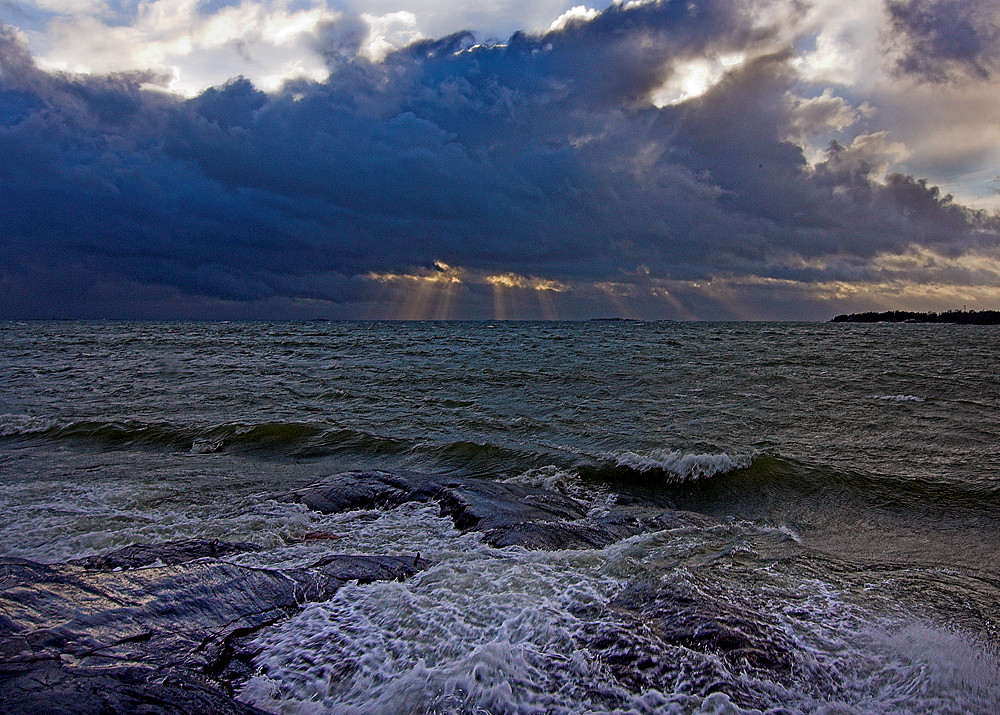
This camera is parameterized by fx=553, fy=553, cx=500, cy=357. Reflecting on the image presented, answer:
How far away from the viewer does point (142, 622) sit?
379 cm

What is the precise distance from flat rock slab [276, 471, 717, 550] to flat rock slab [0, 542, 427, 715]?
148 cm

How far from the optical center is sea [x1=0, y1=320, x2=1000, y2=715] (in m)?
3.54

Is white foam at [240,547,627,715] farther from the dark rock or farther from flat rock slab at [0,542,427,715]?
the dark rock

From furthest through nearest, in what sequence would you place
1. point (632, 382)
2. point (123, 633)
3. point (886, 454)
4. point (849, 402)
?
point (632, 382), point (849, 402), point (886, 454), point (123, 633)

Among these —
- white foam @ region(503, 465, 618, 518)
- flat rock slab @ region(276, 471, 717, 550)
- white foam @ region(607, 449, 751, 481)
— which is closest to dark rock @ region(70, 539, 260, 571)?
flat rock slab @ region(276, 471, 717, 550)

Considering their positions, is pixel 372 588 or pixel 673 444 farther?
pixel 673 444

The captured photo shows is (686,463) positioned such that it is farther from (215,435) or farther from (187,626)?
(215,435)

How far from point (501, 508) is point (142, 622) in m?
4.13

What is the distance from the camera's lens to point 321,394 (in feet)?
60.3

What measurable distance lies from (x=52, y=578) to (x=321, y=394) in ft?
46.4

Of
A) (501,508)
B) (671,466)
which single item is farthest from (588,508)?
(671,466)

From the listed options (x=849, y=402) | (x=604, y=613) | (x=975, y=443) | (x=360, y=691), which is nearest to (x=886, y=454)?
(x=975, y=443)

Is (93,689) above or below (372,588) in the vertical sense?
above

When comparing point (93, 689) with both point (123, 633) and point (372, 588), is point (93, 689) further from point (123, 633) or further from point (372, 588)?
point (372, 588)
